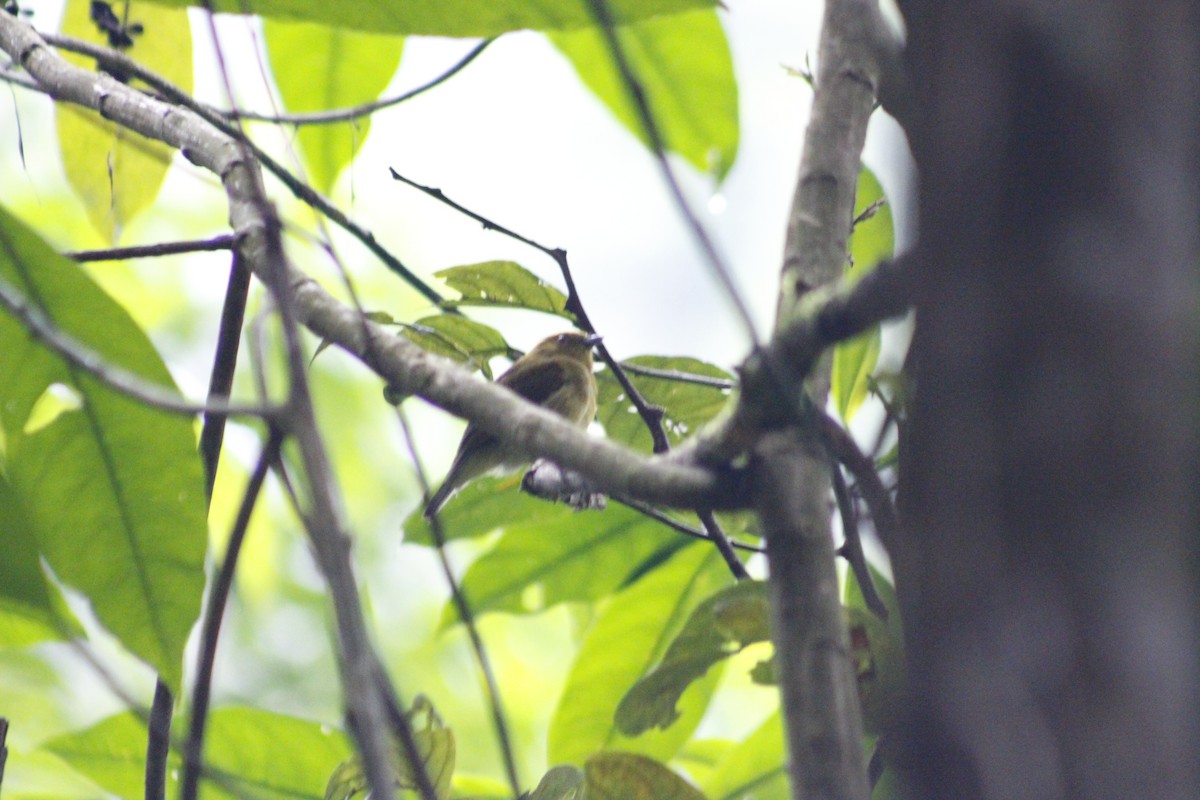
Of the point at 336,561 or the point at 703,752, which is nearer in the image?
the point at 336,561

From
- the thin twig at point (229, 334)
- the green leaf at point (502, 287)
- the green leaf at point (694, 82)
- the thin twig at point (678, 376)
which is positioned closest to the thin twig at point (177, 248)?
the thin twig at point (229, 334)

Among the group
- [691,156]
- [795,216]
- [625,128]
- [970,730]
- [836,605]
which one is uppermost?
[625,128]

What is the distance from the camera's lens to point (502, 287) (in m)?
1.90

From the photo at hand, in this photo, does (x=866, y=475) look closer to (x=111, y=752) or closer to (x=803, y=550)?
(x=803, y=550)

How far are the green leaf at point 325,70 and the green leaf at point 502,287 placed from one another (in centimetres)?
58

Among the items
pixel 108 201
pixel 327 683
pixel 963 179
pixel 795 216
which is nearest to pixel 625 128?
pixel 108 201

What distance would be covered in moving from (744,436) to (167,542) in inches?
42.1

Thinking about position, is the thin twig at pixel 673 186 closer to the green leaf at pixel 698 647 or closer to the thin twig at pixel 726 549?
the green leaf at pixel 698 647

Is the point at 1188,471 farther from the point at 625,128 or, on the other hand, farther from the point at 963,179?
the point at 625,128

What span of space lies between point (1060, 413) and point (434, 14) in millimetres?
1466

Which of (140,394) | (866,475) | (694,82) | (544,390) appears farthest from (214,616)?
(544,390)

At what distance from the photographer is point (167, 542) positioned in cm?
163

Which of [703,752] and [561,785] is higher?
[703,752]

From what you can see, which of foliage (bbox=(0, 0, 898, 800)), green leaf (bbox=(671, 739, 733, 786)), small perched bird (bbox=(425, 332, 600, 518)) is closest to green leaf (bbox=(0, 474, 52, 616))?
foliage (bbox=(0, 0, 898, 800))
